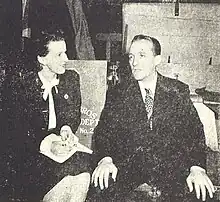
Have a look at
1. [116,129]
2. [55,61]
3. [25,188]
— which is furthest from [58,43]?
[25,188]

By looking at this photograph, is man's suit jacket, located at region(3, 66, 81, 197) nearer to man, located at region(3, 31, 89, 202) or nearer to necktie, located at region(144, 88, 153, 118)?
man, located at region(3, 31, 89, 202)

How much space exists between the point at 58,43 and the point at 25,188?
604 millimetres

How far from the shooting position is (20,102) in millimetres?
2305

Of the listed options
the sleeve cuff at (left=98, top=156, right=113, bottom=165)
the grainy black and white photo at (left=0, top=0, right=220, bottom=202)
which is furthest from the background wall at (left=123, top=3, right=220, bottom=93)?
the sleeve cuff at (left=98, top=156, right=113, bottom=165)

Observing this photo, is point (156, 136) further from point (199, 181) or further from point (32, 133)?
point (32, 133)

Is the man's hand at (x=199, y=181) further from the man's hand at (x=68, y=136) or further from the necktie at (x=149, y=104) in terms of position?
the man's hand at (x=68, y=136)

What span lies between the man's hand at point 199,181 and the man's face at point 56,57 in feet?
2.19

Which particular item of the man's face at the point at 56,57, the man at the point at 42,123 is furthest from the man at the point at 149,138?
the man's face at the point at 56,57

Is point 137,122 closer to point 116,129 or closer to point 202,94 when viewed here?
point 116,129

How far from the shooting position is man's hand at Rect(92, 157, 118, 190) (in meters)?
2.28

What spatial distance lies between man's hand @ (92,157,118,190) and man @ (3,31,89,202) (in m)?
0.04

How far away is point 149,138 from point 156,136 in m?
0.03

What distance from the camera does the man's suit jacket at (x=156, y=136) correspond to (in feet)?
7.42

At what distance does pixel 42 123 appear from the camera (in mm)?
2301
